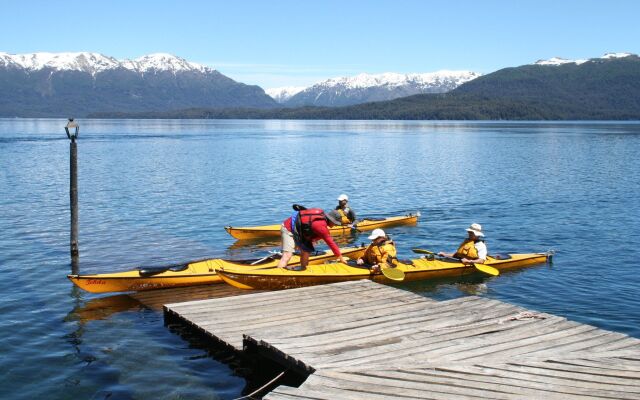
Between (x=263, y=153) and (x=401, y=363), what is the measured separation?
7303 centimetres

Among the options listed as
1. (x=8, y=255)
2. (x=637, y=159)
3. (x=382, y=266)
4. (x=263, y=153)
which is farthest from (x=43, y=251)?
(x=637, y=159)

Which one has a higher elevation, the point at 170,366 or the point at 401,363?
the point at 401,363

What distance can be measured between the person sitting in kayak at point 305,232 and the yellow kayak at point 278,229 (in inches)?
350

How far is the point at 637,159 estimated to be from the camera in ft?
237

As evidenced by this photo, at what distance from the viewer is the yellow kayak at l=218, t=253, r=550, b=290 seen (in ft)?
56.5

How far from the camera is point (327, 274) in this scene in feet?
58.0

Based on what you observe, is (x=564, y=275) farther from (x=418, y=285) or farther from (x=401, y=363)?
(x=401, y=363)

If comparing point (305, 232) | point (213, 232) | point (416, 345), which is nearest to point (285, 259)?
point (305, 232)

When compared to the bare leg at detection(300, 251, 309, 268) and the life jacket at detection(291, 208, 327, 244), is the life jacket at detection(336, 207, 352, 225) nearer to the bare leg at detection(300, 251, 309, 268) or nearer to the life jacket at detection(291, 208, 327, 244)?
the bare leg at detection(300, 251, 309, 268)

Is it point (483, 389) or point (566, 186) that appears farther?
point (566, 186)

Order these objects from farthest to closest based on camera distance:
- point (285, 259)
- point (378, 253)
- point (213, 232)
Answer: point (213, 232) → point (378, 253) → point (285, 259)

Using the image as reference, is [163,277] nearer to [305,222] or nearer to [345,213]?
[305,222]

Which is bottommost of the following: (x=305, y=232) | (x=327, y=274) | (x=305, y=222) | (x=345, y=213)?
(x=327, y=274)

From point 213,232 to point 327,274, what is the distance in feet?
40.6
